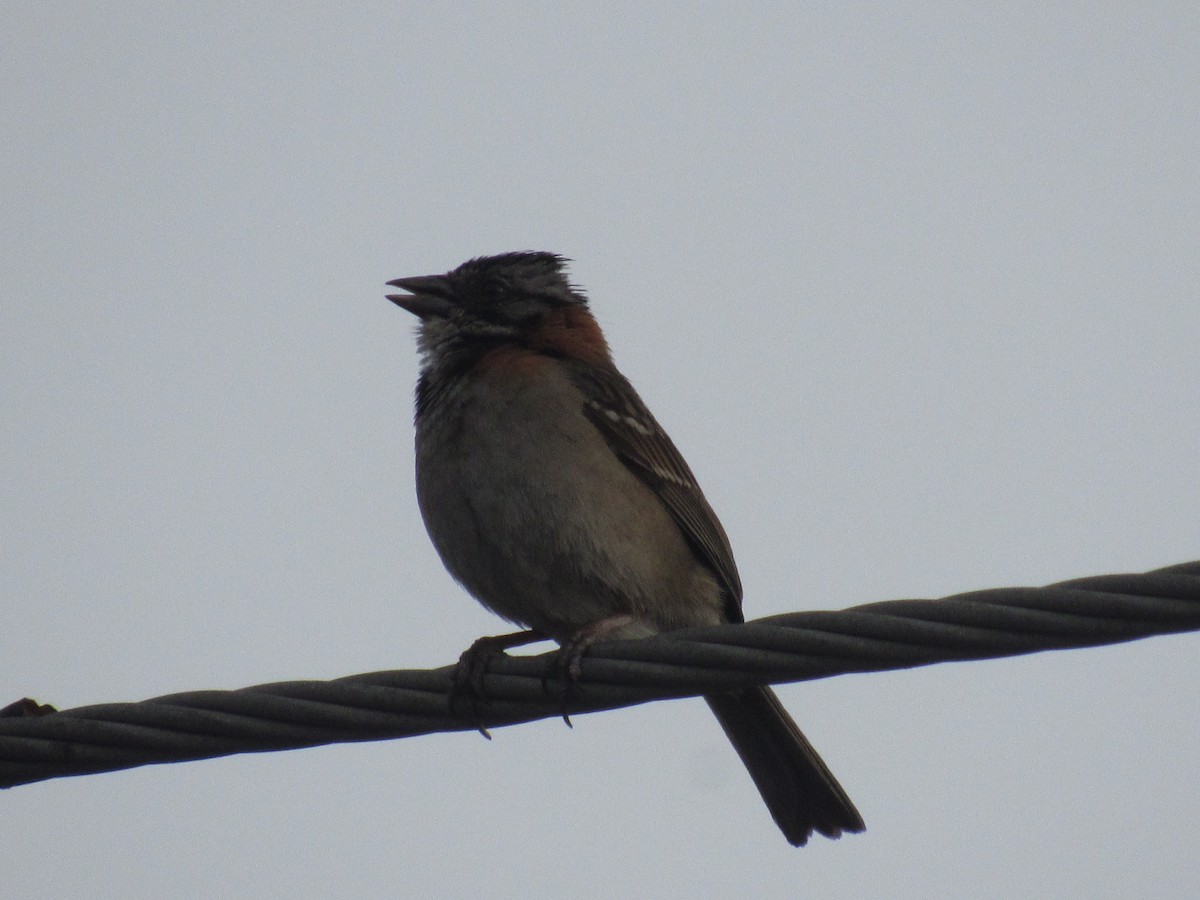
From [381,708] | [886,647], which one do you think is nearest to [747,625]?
[886,647]

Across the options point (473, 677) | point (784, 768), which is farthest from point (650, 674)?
point (784, 768)

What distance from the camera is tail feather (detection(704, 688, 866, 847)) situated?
6.59 m

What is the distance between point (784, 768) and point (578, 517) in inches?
62.0

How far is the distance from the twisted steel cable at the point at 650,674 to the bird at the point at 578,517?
1413mm

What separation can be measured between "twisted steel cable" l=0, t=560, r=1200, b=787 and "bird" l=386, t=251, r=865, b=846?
141 centimetres

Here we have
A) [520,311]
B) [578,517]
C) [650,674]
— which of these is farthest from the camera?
[520,311]

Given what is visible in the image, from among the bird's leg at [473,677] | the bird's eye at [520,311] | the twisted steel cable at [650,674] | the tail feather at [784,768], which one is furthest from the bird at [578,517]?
the twisted steel cable at [650,674]

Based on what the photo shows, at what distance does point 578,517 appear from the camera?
6.21 meters

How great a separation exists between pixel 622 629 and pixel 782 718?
0.96 m

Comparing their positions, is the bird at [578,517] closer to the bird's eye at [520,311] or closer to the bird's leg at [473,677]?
the bird's eye at [520,311]

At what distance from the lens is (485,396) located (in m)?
6.66

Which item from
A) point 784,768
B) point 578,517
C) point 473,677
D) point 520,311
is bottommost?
point 784,768

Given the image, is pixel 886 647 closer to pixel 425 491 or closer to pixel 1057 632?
pixel 1057 632

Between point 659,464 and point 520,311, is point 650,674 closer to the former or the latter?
point 659,464
